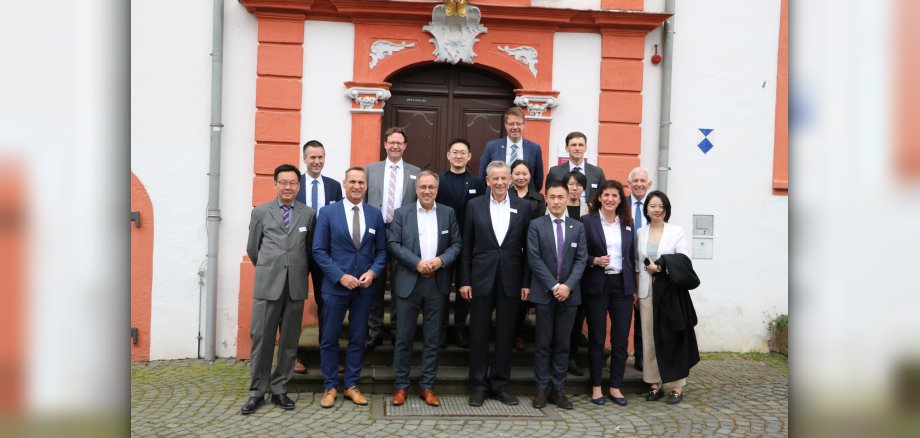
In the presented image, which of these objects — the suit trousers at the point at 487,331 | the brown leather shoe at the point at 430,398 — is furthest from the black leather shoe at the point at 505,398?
the brown leather shoe at the point at 430,398

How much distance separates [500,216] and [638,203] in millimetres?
1562

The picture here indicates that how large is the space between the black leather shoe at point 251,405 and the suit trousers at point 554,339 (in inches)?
90.9

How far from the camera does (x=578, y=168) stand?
6.58 m

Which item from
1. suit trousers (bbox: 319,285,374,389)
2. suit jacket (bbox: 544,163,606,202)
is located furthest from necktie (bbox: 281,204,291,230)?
suit jacket (bbox: 544,163,606,202)

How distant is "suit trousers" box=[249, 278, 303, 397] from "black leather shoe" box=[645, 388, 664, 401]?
3110 mm

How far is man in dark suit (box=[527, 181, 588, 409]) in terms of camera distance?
581 centimetres

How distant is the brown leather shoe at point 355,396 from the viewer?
5836mm

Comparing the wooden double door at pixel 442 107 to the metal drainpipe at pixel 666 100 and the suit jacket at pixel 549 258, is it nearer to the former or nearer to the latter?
the metal drainpipe at pixel 666 100

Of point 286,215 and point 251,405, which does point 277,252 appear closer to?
point 286,215

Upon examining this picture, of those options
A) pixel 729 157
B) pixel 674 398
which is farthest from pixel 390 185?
pixel 729 157

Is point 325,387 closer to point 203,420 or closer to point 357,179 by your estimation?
point 203,420

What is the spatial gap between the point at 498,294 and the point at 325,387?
5.44 ft
